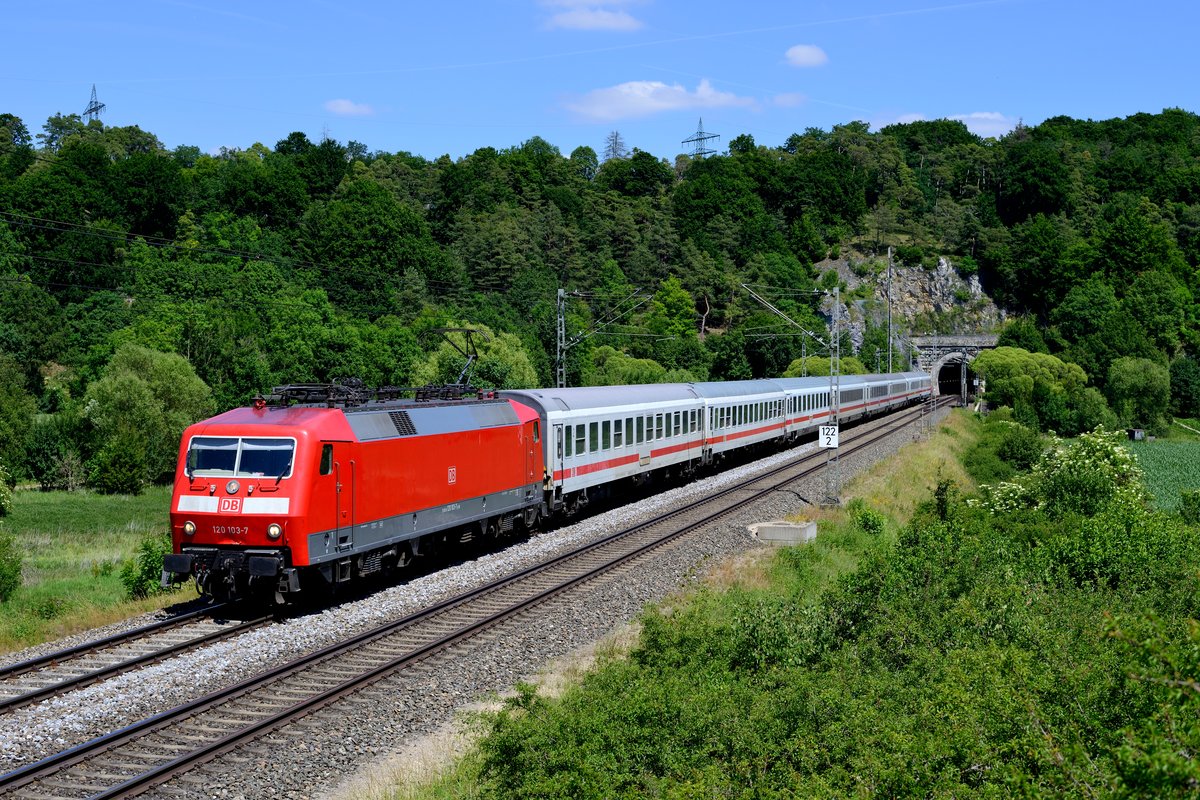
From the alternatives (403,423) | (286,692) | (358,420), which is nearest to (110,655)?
(286,692)

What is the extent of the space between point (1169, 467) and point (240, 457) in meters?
59.6

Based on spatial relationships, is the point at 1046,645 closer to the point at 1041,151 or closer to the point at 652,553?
the point at 652,553

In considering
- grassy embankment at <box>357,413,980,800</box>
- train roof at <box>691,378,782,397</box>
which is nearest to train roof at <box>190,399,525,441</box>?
grassy embankment at <box>357,413,980,800</box>

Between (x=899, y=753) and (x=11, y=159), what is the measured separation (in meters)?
Answer: 133

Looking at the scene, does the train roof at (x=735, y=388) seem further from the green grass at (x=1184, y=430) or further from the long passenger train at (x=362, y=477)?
the green grass at (x=1184, y=430)

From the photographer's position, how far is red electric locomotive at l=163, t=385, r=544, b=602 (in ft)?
54.3

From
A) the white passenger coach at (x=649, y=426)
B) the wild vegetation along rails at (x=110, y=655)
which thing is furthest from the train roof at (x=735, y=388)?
the wild vegetation along rails at (x=110, y=655)

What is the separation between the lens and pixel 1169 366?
10294 centimetres

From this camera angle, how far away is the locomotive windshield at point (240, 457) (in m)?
16.7

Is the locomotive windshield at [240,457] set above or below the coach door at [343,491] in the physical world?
above

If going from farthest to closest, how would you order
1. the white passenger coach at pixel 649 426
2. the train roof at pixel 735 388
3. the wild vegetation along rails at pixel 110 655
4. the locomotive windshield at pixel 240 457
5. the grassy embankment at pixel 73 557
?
the train roof at pixel 735 388, the white passenger coach at pixel 649 426, the grassy embankment at pixel 73 557, the locomotive windshield at pixel 240 457, the wild vegetation along rails at pixel 110 655

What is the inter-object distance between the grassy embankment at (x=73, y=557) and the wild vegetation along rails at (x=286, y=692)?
4.84 metres

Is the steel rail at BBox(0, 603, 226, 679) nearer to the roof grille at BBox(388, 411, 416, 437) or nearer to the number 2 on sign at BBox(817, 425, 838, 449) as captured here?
the roof grille at BBox(388, 411, 416, 437)

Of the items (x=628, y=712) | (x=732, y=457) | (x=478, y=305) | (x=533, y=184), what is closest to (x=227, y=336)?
(x=478, y=305)
